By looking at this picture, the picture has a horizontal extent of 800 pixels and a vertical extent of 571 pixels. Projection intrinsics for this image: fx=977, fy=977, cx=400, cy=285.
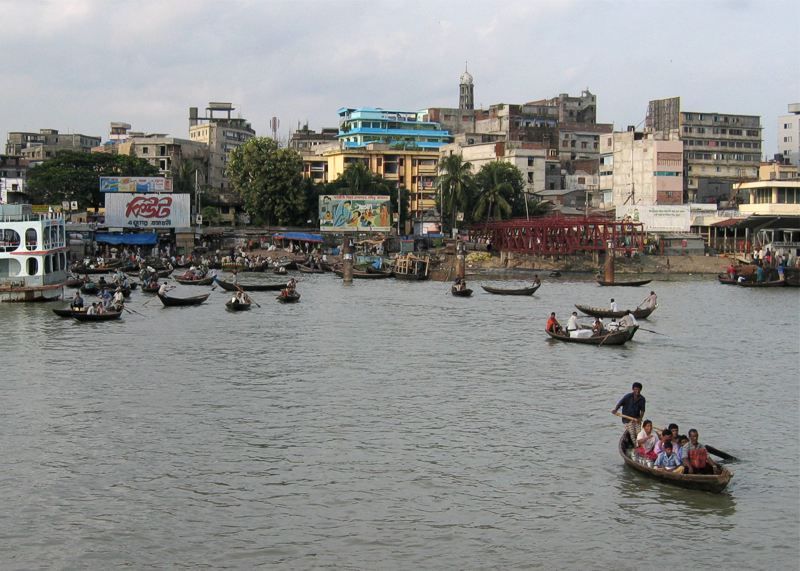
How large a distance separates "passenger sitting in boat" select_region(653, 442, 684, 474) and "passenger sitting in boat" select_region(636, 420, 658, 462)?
0.18 m

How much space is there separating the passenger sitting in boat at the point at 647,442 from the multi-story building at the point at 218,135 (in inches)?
3698

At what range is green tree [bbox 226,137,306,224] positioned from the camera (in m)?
86.1

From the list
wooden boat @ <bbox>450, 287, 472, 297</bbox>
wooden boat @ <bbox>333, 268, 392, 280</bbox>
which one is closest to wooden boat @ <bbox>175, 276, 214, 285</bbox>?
wooden boat @ <bbox>333, 268, 392, 280</bbox>

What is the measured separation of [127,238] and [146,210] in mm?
2805

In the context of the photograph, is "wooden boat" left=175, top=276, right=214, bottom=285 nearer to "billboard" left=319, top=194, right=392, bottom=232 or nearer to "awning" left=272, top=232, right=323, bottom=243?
"billboard" left=319, top=194, right=392, bottom=232

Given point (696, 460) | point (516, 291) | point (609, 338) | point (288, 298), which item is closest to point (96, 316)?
point (288, 298)

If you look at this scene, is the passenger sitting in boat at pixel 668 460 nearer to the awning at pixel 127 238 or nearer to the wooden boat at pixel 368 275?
the wooden boat at pixel 368 275

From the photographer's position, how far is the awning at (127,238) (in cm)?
8106

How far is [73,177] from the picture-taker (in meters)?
86.4

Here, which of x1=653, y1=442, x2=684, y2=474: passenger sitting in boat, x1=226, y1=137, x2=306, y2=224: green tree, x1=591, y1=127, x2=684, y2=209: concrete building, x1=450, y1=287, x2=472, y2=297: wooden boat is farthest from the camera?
x1=226, y1=137, x2=306, y2=224: green tree

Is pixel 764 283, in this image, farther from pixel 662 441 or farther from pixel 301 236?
pixel 662 441

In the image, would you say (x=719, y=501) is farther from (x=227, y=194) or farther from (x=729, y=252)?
(x=227, y=194)

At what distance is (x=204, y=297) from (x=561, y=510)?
3337 centimetres

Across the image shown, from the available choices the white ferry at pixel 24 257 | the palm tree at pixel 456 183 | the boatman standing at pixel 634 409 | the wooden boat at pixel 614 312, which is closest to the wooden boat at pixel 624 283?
the wooden boat at pixel 614 312
